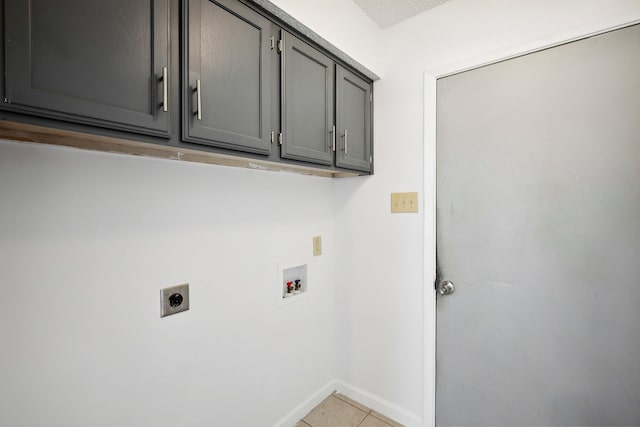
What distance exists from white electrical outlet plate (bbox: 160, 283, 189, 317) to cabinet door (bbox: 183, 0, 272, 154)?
649 mm

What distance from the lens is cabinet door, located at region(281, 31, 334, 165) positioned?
1.30 meters

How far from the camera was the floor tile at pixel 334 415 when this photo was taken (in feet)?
5.84

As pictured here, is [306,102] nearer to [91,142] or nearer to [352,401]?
[91,142]

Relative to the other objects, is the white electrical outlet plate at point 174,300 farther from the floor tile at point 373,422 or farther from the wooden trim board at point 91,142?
the floor tile at point 373,422

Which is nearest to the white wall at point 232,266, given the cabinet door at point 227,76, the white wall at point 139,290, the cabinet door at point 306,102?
the white wall at point 139,290

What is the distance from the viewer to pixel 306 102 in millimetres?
1408

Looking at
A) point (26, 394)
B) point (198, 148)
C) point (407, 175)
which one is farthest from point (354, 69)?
point (26, 394)

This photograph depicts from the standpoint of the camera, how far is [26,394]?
35.5 inches

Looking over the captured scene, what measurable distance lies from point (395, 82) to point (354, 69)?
0.92 ft

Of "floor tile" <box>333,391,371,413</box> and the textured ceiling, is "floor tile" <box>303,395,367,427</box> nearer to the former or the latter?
"floor tile" <box>333,391,371,413</box>

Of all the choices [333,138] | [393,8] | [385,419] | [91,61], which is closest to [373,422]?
[385,419]

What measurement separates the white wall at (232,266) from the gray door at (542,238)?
0.46 feet

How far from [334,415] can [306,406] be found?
7.5 inches

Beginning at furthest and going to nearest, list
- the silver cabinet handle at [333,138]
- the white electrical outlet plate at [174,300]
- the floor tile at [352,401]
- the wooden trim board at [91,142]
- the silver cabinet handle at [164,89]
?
the floor tile at [352,401]
the silver cabinet handle at [333,138]
the white electrical outlet plate at [174,300]
the silver cabinet handle at [164,89]
the wooden trim board at [91,142]
